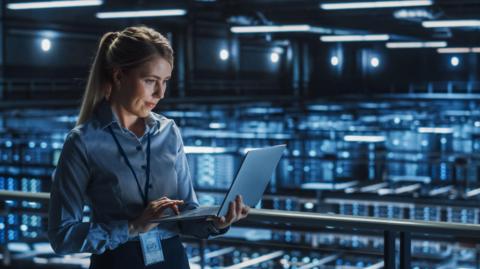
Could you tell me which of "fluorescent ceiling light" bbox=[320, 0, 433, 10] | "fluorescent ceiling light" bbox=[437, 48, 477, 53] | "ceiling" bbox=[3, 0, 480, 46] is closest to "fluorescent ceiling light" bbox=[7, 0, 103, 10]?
"ceiling" bbox=[3, 0, 480, 46]

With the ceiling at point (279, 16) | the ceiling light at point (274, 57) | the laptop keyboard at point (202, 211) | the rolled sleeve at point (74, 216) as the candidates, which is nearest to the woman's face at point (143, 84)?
the rolled sleeve at point (74, 216)

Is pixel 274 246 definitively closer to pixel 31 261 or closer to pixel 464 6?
pixel 31 261

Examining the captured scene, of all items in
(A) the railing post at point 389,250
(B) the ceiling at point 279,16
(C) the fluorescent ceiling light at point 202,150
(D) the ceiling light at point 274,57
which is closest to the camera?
(A) the railing post at point 389,250

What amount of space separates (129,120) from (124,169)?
13cm

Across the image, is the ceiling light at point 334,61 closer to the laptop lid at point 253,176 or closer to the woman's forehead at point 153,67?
the laptop lid at point 253,176

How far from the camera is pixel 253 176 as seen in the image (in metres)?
1.87

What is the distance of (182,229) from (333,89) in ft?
115

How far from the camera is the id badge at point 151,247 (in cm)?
189

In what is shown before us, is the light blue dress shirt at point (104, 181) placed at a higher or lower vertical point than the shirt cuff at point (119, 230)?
higher

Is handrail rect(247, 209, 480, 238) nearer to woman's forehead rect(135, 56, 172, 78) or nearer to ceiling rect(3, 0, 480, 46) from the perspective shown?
woman's forehead rect(135, 56, 172, 78)

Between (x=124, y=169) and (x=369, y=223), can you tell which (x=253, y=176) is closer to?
(x=124, y=169)

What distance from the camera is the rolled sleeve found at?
1805mm

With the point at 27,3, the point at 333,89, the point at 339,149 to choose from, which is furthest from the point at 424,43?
the point at 339,149

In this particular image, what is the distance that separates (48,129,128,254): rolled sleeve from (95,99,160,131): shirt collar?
6cm
